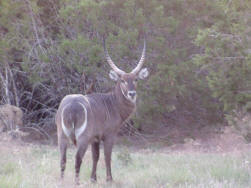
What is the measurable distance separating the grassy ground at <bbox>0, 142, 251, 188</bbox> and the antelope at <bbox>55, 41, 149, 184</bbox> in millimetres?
452

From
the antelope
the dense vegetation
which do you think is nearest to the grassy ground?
the antelope

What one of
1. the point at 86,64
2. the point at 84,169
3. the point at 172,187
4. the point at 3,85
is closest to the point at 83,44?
the point at 86,64

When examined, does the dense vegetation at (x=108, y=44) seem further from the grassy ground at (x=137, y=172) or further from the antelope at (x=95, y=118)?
the antelope at (x=95, y=118)

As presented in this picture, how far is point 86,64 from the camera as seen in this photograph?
41.9 feet

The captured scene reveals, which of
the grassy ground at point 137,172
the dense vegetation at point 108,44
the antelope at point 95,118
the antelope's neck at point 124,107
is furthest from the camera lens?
the dense vegetation at point 108,44

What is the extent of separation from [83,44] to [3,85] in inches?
154

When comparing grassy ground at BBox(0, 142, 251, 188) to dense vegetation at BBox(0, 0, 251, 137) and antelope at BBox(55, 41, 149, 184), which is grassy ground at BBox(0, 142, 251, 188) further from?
dense vegetation at BBox(0, 0, 251, 137)

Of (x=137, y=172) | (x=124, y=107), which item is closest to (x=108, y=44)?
(x=124, y=107)

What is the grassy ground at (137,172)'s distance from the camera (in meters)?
6.64

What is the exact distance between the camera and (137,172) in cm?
802

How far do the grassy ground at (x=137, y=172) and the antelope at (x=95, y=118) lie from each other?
45 cm

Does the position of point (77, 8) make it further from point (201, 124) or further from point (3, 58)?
point (201, 124)

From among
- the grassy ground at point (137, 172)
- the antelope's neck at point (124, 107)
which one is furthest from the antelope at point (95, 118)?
the grassy ground at point (137, 172)

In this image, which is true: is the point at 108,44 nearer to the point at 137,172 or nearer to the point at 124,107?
the point at 124,107
